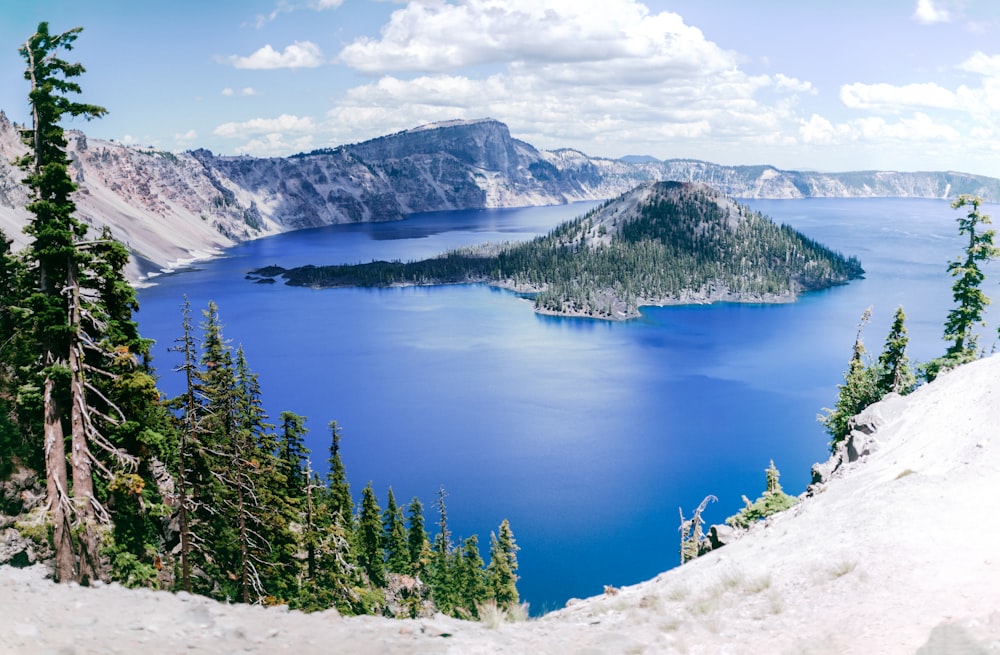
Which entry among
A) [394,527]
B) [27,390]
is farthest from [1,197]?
[27,390]

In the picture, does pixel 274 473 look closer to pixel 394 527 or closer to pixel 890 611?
pixel 394 527

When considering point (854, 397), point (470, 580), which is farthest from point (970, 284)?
point (470, 580)

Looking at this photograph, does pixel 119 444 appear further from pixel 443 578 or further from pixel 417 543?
pixel 417 543

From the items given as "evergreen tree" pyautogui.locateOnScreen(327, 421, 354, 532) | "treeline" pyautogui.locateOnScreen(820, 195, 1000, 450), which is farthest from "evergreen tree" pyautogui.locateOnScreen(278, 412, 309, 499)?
"treeline" pyautogui.locateOnScreen(820, 195, 1000, 450)

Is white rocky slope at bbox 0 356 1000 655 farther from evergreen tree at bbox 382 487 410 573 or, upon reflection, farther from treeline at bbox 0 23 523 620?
evergreen tree at bbox 382 487 410 573

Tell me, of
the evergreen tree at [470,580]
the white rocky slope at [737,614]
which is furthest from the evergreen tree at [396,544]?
the white rocky slope at [737,614]
